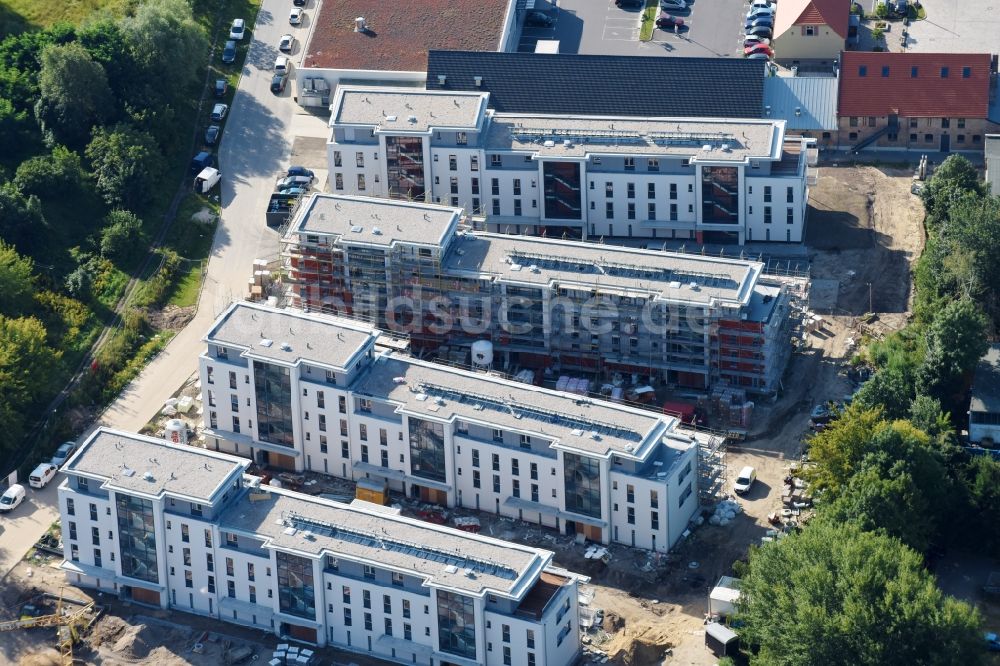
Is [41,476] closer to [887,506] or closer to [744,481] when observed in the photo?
[744,481]

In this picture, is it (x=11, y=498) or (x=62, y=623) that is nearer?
(x=62, y=623)

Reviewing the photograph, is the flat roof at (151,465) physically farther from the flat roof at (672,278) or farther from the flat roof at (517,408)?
the flat roof at (672,278)

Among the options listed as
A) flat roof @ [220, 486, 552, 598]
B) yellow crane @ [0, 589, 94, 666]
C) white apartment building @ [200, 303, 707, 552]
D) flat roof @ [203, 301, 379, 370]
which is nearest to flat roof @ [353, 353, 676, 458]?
white apartment building @ [200, 303, 707, 552]

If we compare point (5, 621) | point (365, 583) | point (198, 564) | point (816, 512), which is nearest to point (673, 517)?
point (816, 512)

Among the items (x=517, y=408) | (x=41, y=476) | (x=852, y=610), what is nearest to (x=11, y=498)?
(x=41, y=476)

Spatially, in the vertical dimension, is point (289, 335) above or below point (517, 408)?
above

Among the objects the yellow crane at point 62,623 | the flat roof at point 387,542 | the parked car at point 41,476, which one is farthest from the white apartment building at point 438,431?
the yellow crane at point 62,623

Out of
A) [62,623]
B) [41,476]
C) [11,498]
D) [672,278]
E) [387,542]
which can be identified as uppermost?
[672,278]
